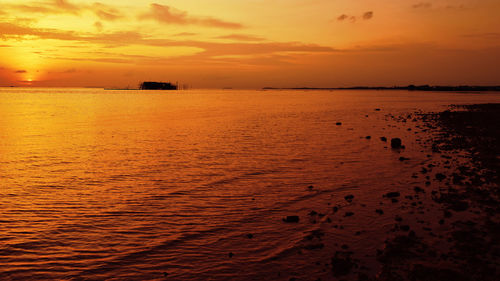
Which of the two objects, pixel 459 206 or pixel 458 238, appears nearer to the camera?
pixel 458 238

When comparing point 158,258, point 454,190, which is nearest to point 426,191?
point 454,190

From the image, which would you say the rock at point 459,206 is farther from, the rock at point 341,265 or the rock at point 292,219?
the rock at point 341,265

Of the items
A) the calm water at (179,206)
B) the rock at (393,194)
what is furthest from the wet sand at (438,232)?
the calm water at (179,206)

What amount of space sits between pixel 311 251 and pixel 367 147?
73.2 ft

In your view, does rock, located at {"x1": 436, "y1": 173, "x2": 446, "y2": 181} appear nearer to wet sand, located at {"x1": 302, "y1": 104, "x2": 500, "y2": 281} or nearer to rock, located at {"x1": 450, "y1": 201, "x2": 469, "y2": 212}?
wet sand, located at {"x1": 302, "y1": 104, "x2": 500, "y2": 281}

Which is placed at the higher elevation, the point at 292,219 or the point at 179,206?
the point at 292,219

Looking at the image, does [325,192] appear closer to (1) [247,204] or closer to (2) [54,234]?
(1) [247,204]

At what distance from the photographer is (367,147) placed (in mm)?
31109

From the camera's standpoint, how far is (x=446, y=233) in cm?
1145

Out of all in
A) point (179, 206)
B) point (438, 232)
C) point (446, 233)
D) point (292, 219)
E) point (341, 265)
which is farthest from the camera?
point (179, 206)

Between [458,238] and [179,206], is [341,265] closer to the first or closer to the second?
[458,238]

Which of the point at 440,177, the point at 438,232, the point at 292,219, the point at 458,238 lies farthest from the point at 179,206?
the point at 440,177

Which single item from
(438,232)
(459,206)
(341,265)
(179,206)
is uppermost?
(459,206)

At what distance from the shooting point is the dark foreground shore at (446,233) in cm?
898
